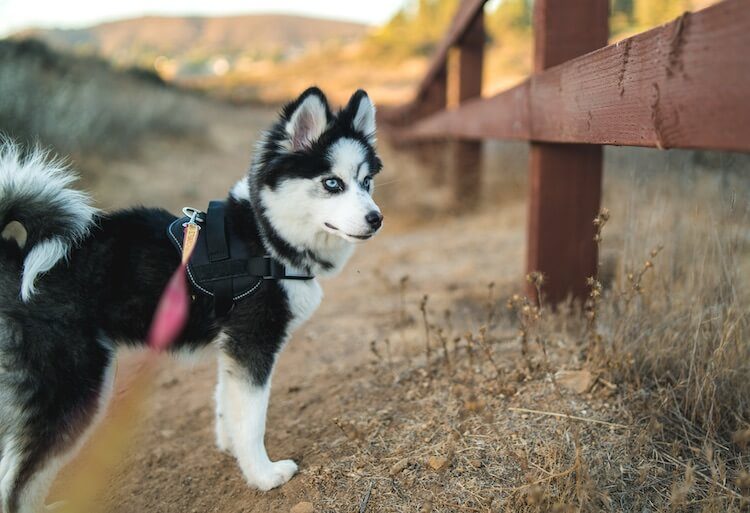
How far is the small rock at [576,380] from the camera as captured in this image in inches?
104

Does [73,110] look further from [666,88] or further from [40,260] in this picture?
[666,88]

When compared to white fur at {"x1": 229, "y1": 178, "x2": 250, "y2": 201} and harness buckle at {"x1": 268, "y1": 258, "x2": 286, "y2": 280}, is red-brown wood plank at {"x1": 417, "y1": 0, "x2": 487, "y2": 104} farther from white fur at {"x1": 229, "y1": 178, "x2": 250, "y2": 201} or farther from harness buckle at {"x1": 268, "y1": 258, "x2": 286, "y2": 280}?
harness buckle at {"x1": 268, "y1": 258, "x2": 286, "y2": 280}

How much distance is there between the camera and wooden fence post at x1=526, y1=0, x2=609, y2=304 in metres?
3.13

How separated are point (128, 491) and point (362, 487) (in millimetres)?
1171

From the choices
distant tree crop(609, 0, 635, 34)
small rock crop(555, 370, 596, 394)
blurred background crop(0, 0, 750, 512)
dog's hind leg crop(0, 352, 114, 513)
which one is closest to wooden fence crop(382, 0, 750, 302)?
blurred background crop(0, 0, 750, 512)

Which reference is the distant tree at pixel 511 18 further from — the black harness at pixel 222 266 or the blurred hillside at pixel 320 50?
the black harness at pixel 222 266

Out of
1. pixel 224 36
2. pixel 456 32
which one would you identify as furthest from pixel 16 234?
pixel 224 36

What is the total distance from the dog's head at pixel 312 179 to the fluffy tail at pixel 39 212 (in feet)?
2.63

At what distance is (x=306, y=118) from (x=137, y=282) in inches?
43.3

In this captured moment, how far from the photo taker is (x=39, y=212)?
7.88 ft

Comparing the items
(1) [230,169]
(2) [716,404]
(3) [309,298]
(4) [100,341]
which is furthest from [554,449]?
(1) [230,169]

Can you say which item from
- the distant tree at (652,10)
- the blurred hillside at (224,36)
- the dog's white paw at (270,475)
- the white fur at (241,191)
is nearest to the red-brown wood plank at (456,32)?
the distant tree at (652,10)

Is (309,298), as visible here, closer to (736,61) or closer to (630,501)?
(630,501)

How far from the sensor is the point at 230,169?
12.7m
